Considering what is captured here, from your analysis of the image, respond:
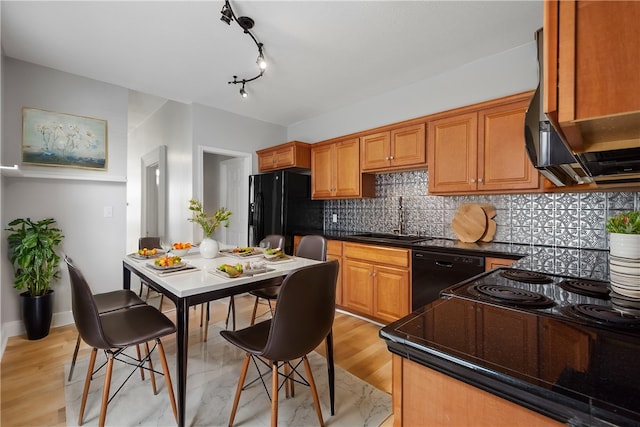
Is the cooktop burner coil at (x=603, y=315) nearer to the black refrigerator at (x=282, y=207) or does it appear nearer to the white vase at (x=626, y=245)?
the white vase at (x=626, y=245)

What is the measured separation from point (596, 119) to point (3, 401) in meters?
3.03

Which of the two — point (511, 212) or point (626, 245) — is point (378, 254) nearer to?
point (511, 212)

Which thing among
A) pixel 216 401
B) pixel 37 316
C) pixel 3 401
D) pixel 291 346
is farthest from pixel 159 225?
pixel 291 346

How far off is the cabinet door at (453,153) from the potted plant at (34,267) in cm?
364

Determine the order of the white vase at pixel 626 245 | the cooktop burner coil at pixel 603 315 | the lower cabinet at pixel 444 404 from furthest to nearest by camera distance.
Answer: the white vase at pixel 626 245, the cooktop burner coil at pixel 603 315, the lower cabinet at pixel 444 404

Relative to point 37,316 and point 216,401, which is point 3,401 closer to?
point 37,316

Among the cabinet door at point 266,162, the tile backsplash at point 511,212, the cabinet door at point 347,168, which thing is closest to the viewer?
the tile backsplash at point 511,212

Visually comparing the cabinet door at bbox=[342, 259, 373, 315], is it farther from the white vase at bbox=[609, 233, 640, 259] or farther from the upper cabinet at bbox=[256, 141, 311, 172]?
the white vase at bbox=[609, 233, 640, 259]

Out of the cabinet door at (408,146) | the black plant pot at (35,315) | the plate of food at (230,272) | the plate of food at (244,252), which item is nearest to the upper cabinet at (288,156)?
the cabinet door at (408,146)

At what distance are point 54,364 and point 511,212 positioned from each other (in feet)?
13.0

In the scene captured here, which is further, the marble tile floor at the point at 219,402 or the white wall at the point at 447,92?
the white wall at the point at 447,92

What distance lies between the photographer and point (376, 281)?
9.75ft

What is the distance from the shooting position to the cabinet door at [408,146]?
9.37 ft

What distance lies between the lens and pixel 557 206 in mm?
2402
